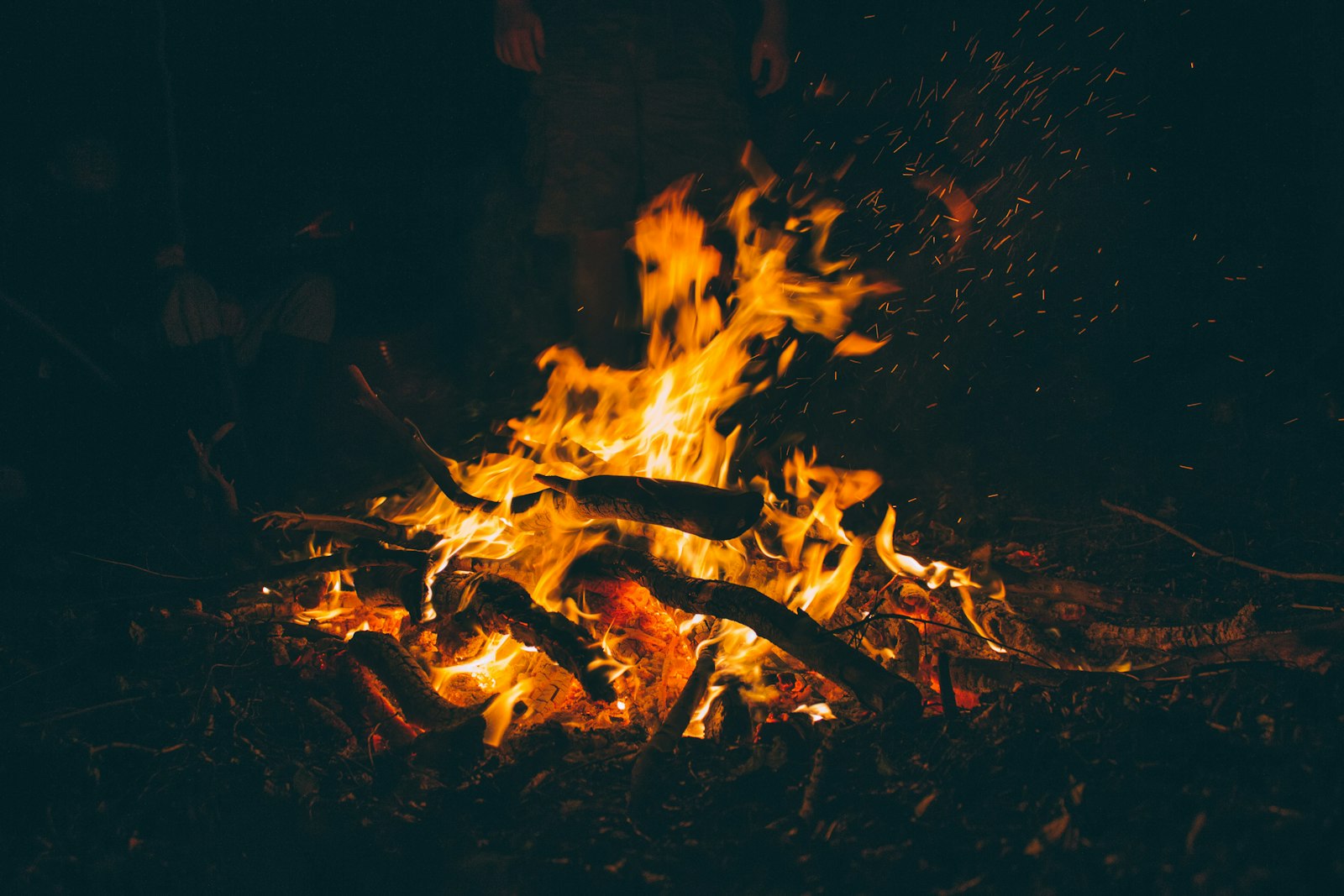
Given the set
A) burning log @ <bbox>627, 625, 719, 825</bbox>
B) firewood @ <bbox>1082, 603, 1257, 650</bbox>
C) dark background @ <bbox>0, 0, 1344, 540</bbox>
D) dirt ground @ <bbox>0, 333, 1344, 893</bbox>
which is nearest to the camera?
dirt ground @ <bbox>0, 333, 1344, 893</bbox>

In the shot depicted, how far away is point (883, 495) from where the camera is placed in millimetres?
4320

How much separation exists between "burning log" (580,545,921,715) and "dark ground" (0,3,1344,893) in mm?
135

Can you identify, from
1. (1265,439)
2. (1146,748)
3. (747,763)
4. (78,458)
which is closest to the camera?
(1146,748)

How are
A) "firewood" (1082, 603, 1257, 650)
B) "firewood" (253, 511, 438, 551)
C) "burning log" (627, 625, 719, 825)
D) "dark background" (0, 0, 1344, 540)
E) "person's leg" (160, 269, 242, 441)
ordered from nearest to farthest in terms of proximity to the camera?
1. "burning log" (627, 625, 719, 825)
2. "firewood" (1082, 603, 1257, 650)
3. "firewood" (253, 511, 438, 551)
4. "dark background" (0, 0, 1344, 540)
5. "person's leg" (160, 269, 242, 441)

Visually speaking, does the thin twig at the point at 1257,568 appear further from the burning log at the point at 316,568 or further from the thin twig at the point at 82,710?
the thin twig at the point at 82,710

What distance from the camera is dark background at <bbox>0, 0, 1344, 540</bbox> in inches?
168

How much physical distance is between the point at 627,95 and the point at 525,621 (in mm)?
3269

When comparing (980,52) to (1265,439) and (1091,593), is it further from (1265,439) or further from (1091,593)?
(1091,593)

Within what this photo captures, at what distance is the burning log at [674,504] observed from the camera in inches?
110

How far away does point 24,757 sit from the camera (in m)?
2.35

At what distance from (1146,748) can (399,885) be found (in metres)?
1.95

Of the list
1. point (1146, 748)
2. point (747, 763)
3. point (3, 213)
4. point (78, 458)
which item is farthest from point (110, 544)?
point (1146, 748)

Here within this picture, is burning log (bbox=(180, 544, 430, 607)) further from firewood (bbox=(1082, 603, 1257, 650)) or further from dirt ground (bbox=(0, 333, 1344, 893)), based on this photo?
firewood (bbox=(1082, 603, 1257, 650))

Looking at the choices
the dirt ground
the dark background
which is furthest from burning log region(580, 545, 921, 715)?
the dark background
